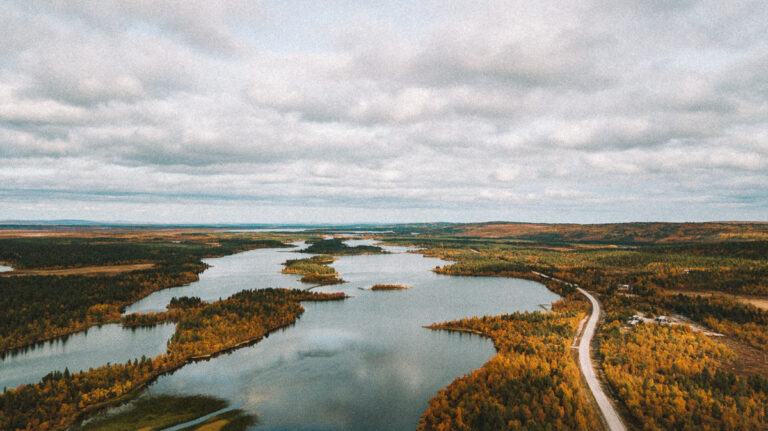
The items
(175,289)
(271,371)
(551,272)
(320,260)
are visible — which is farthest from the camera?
(320,260)

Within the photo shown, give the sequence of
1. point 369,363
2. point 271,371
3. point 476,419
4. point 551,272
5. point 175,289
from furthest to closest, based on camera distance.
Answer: point 551,272 → point 175,289 → point 369,363 → point 271,371 → point 476,419

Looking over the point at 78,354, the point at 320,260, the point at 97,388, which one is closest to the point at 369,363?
the point at 97,388

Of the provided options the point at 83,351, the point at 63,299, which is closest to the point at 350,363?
the point at 83,351

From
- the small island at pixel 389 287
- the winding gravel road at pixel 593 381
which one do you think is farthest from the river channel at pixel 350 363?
the winding gravel road at pixel 593 381

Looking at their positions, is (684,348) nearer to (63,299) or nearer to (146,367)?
(146,367)

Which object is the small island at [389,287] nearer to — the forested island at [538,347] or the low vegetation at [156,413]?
the forested island at [538,347]

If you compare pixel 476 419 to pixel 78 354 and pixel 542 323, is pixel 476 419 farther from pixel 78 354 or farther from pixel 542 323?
pixel 78 354
